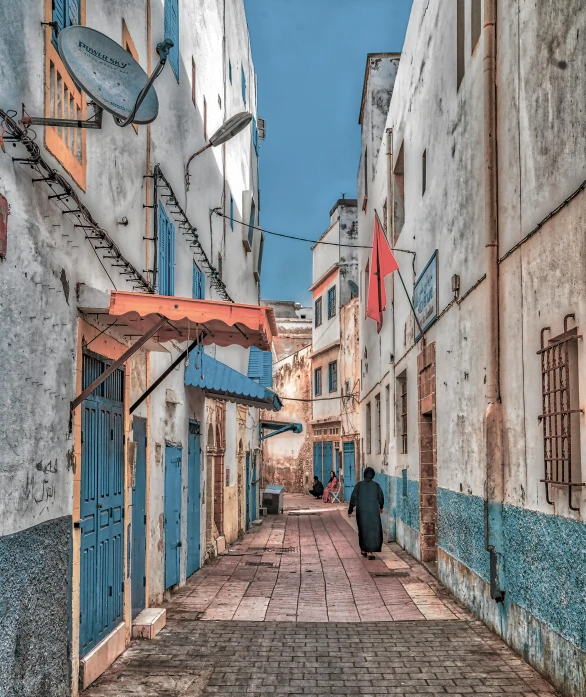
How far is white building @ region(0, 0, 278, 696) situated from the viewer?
446cm

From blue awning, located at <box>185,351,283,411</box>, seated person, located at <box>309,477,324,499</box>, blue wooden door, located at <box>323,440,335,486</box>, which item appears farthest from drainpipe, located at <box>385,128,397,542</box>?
blue wooden door, located at <box>323,440,335,486</box>

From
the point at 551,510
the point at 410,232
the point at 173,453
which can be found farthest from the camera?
the point at 410,232

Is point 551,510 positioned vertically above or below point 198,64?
below

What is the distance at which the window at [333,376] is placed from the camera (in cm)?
3136

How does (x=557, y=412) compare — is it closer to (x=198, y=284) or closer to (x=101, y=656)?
(x=101, y=656)

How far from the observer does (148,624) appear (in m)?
7.17

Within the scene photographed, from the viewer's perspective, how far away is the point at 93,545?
6.05 metres

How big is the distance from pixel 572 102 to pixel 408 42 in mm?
8971

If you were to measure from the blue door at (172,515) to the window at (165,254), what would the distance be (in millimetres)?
1957

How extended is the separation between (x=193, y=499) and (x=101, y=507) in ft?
16.7

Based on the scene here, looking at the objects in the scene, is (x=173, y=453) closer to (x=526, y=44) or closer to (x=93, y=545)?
(x=93, y=545)

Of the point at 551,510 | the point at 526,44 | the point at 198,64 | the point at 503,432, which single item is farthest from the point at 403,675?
the point at 198,64

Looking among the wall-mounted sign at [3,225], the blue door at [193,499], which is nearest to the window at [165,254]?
the blue door at [193,499]

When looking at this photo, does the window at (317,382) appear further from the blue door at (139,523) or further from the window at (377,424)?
the blue door at (139,523)
